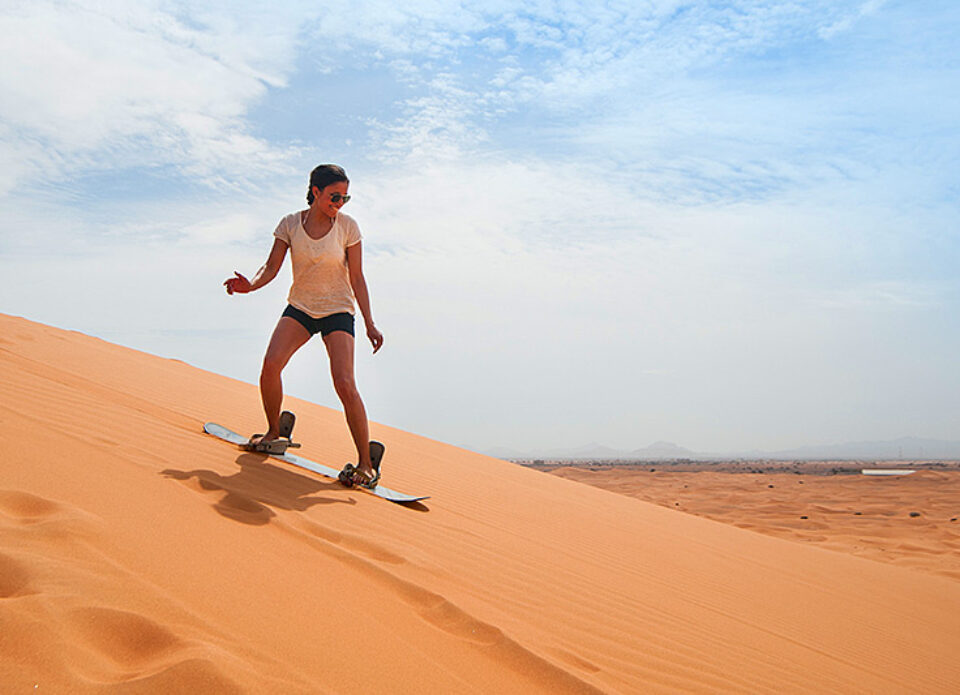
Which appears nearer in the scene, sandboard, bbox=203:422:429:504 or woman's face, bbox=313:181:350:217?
sandboard, bbox=203:422:429:504

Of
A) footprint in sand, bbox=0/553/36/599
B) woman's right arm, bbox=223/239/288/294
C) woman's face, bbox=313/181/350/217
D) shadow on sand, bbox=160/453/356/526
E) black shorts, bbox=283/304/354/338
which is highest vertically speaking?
woman's face, bbox=313/181/350/217

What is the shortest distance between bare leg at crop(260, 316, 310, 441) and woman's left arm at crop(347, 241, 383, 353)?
386 mm

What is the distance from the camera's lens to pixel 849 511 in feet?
40.7

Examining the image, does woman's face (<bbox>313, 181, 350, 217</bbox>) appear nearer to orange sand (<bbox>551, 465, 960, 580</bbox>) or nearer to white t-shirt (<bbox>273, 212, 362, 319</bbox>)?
white t-shirt (<bbox>273, 212, 362, 319</bbox>)

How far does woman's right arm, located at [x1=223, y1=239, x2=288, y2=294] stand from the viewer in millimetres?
4109

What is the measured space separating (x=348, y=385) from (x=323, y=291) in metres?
0.63

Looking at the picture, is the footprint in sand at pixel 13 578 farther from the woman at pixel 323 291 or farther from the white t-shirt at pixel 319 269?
the white t-shirt at pixel 319 269

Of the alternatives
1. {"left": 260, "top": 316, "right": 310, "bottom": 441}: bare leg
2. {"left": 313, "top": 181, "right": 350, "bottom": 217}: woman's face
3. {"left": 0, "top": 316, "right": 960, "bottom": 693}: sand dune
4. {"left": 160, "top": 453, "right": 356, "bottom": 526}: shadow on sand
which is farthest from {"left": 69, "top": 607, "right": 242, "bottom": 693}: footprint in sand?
{"left": 313, "top": 181, "right": 350, "bottom": 217}: woman's face

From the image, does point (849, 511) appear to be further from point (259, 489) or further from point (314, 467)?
point (259, 489)

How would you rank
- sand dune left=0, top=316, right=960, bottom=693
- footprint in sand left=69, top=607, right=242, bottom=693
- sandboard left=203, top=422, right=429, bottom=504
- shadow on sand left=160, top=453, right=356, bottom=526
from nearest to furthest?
footprint in sand left=69, top=607, right=242, bottom=693, sand dune left=0, top=316, right=960, bottom=693, shadow on sand left=160, top=453, right=356, bottom=526, sandboard left=203, top=422, right=429, bottom=504

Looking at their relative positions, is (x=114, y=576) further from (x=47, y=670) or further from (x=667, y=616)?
(x=667, y=616)

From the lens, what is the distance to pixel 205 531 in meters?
2.43

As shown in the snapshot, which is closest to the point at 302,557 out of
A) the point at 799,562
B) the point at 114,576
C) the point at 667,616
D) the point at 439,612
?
the point at 439,612

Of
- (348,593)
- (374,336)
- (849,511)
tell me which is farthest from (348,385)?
(849,511)
